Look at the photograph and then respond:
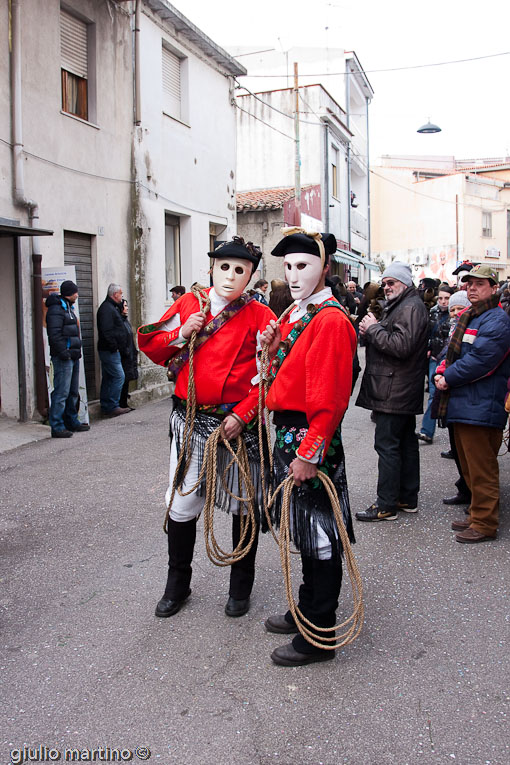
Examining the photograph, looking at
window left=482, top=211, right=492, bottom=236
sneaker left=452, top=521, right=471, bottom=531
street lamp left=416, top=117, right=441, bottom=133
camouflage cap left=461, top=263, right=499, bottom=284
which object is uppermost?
street lamp left=416, top=117, right=441, bottom=133

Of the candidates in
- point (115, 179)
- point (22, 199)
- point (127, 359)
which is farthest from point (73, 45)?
point (127, 359)

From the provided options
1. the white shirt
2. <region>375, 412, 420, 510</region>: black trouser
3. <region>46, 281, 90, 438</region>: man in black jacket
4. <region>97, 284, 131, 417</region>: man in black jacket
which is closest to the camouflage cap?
<region>375, 412, 420, 510</region>: black trouser

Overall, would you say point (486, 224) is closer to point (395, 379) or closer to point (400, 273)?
point (400, 273)

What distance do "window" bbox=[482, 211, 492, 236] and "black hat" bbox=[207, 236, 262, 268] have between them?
38833mm

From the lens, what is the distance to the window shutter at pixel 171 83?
1291 cm

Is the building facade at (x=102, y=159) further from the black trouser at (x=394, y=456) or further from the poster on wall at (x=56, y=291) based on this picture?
the black trouser at (x=394, y=456)

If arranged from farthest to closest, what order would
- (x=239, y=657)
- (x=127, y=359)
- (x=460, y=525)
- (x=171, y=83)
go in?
(x=171, y=83)
(x=127, y=359)
(x=460, y=525)
(x=239, y=657)

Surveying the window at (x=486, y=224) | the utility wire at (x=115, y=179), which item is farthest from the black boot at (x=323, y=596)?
the window at (x=486, y=224)

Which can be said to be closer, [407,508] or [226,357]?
[226,357]

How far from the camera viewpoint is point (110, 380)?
389 inches

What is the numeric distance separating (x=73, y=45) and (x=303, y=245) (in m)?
8.64

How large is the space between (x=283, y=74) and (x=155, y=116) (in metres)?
16.4

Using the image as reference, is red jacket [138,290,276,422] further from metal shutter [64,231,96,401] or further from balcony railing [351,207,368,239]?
balcony railing [351,207,368,239]

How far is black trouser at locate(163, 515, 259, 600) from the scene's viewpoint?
3568 mm
